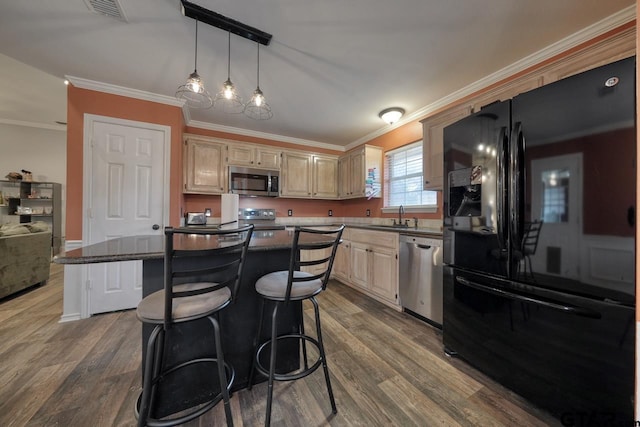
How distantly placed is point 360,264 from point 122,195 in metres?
3.09

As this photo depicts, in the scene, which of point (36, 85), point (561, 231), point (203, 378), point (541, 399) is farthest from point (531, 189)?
point (36, 85)

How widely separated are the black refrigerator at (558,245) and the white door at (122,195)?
330 cm

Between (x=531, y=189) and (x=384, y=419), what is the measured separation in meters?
1.53

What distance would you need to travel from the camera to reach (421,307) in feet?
7.79

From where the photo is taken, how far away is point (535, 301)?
4.24ft

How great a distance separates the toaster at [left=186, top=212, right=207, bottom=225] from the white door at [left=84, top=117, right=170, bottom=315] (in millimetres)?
486

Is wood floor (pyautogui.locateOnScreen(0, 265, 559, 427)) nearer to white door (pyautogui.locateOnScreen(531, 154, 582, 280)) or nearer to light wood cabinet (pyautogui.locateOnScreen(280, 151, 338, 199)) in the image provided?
white door (pyautogui.locateOnScreen(531, 154, 582, 280))

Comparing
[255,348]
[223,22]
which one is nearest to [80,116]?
[223,22]

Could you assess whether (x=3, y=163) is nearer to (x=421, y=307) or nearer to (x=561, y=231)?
(x=421, y=307)

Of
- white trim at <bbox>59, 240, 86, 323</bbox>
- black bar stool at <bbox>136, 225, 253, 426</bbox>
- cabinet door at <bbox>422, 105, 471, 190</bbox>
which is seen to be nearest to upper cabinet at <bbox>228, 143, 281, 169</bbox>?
white trim at <bbox>59, 240, 86, 323</bbox>

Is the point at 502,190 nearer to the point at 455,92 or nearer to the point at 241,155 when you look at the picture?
the point at 455,92

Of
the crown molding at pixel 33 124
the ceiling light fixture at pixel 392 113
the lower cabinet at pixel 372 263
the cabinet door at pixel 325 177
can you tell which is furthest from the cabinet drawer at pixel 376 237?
the crown molding at pixel 33 124

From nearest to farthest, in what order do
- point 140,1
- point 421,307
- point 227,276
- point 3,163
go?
1. point 227,276
2. point 140,1
3. point 421,307
4. point 3,163

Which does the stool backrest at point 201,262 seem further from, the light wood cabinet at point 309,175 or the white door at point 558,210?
the light wood cabinet at point 309,175
